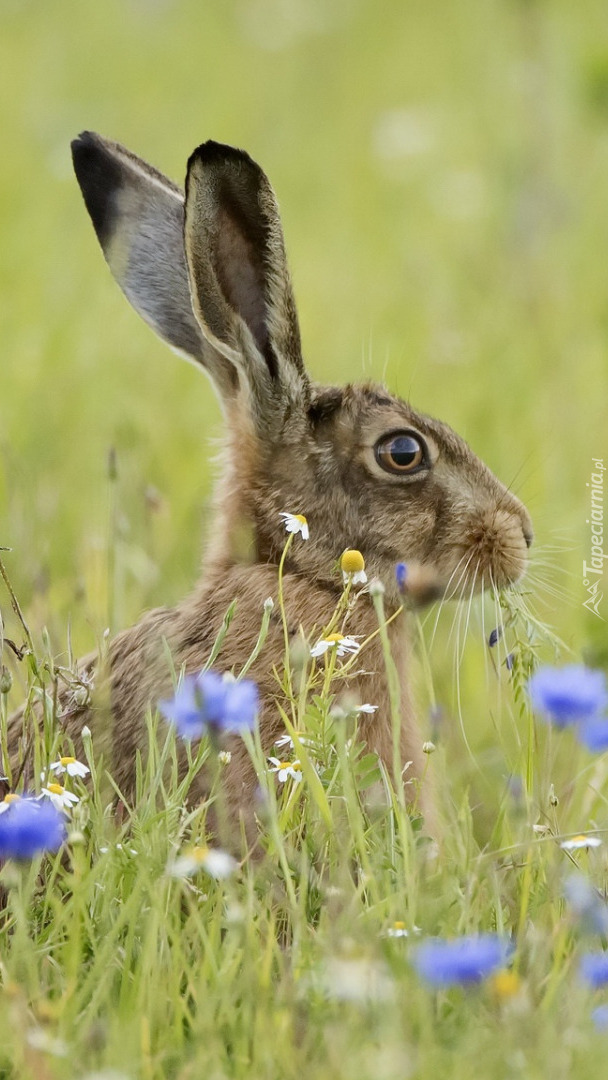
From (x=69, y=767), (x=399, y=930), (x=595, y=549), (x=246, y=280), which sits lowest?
(x=399, y=930)

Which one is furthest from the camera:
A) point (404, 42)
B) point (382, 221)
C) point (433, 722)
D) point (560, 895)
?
point (404, 42)

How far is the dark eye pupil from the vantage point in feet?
15.9

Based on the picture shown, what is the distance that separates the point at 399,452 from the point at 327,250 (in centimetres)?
606

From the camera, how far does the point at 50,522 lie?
6.13 m

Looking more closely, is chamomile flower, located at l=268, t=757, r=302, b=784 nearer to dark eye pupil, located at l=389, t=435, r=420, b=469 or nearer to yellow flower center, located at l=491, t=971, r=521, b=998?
yellow flower center, located at l=491, t=971, r=521, b=998

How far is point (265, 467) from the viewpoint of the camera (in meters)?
4.82

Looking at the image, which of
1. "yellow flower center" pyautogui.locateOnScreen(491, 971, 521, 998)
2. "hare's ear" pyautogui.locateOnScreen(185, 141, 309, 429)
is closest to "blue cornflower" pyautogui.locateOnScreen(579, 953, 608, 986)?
"yellow flower center" pyautogui.locateOnScreen(491, 971, 521, 998)

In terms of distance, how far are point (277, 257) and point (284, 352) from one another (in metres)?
0.29

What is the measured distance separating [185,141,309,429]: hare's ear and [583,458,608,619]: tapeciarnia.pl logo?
1371mm

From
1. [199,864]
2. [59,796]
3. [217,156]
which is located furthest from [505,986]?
[217,156]

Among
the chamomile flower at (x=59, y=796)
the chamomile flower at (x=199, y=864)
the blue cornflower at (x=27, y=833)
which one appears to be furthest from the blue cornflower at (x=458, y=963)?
the chamomile flower at (x=59, y=796)

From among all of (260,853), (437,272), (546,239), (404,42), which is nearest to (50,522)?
(260,853)

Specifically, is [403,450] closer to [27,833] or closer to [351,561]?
[351,561]

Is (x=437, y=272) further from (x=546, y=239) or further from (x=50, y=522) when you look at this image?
(x=50, y=522)
